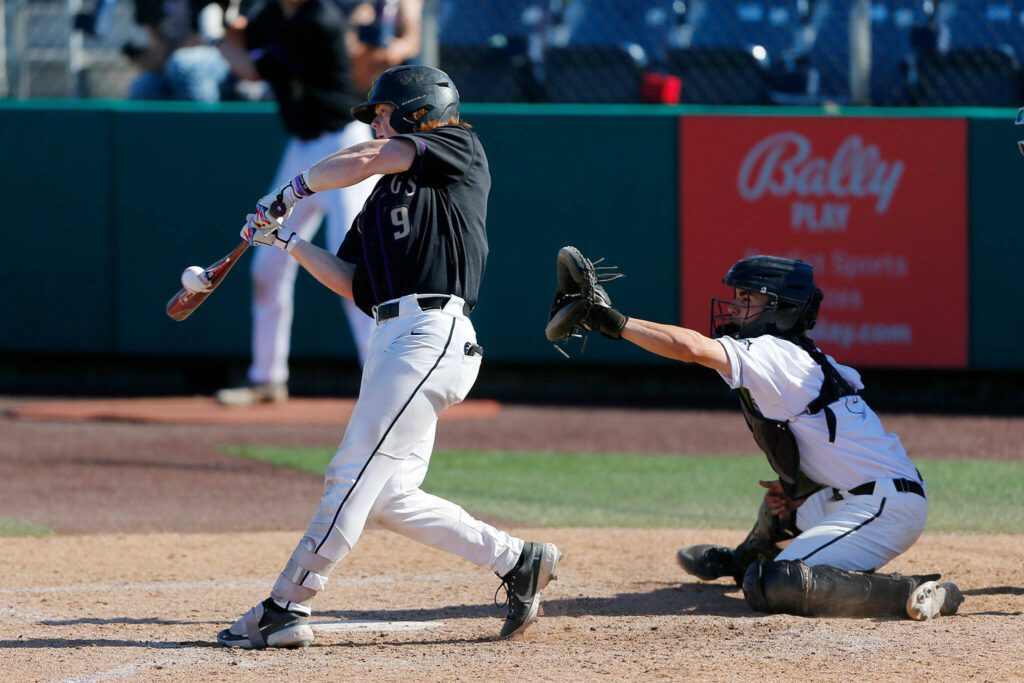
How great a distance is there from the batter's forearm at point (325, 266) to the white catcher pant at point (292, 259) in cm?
364

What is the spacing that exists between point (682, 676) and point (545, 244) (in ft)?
20.0

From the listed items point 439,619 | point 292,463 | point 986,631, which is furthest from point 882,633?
point 292,463

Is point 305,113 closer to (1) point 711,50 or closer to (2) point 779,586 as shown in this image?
(1) point 711,50

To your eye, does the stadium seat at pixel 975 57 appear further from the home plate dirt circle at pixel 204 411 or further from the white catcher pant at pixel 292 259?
the white catcher pant at pixel 292 259

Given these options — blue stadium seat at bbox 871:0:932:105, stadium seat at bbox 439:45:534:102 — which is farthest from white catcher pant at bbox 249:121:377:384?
blue stadium seat at bbox 871:0:932:105

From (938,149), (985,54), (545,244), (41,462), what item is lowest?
(41,462)

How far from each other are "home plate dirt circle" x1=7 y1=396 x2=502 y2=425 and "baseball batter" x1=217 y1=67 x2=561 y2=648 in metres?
4.55

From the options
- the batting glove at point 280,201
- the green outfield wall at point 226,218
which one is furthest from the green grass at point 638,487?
the batting glove at point 280,201

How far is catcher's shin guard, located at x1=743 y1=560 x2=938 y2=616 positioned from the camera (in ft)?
15.4

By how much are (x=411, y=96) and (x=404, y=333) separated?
0.73 m

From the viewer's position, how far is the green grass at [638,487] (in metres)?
6.68

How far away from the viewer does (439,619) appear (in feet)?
16.0

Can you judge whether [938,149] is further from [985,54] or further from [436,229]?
[436,229]

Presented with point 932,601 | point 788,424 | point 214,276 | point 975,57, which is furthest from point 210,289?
point 975,57
